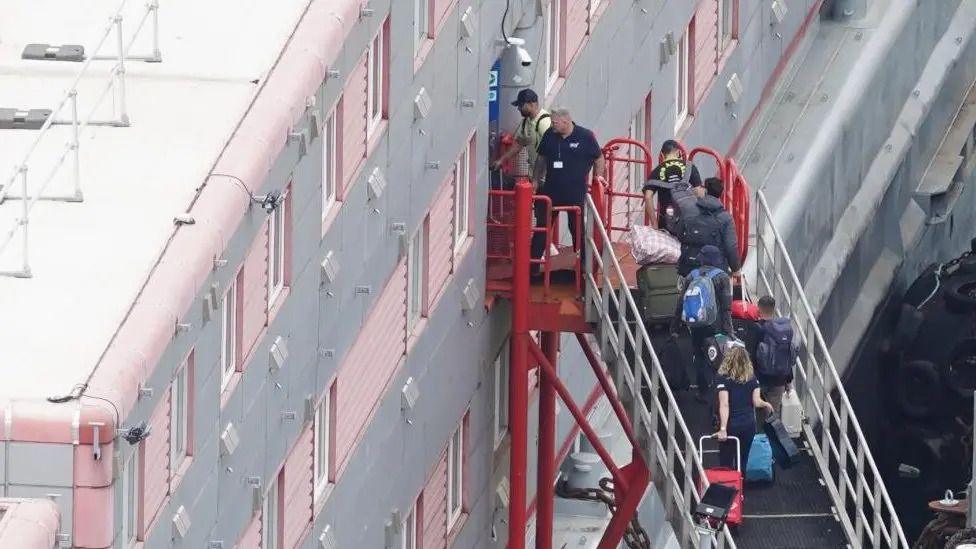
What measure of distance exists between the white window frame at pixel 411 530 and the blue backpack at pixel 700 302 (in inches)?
134

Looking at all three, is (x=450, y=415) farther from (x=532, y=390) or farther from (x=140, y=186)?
(x=140, y=186)

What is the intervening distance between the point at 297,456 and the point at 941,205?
15905 mm

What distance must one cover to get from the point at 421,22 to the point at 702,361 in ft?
13.1

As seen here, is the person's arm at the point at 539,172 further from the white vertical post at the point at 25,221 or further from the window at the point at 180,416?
the white vertical post at the point at 25,221

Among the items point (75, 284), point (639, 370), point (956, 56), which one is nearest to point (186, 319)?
point (75, 284)

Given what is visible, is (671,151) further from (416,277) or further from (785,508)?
(785,508)

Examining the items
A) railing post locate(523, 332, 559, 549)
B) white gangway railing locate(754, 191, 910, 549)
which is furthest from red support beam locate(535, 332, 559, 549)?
white gangway railing locate(754, 191, 910, 549)

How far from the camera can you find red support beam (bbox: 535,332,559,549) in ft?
115

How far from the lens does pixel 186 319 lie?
1044 inches

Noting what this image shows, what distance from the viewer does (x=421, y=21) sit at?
31.9 metres

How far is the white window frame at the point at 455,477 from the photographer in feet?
111

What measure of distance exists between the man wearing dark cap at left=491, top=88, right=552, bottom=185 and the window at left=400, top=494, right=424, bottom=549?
3.53 meters

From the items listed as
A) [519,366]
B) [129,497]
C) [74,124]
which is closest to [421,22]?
[519,366]

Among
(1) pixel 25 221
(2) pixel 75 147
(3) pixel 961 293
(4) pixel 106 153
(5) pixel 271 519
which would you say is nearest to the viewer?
(1) pixel 25 221
